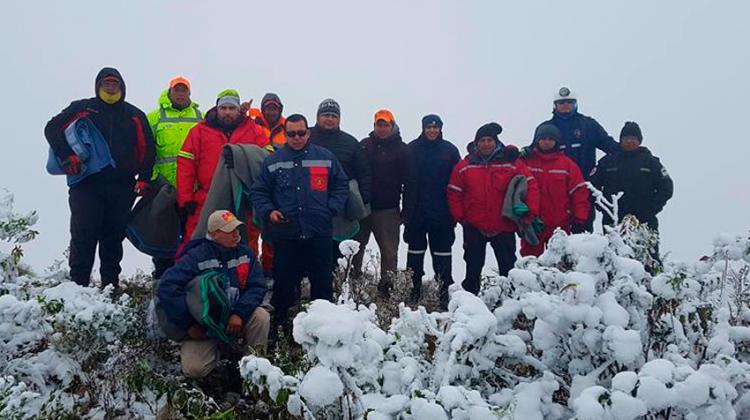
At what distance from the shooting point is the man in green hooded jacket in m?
7.03

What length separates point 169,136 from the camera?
23.1ft

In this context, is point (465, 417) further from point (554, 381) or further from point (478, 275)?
point (478, 275)

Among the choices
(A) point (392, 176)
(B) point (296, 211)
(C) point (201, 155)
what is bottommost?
(B) point (296, 211)

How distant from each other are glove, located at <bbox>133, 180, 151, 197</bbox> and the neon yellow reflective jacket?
253 mm

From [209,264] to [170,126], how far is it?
253cm

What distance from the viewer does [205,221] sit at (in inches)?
241

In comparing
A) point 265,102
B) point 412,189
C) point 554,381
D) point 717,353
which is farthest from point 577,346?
point 265,102

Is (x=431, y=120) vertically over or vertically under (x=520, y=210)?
over

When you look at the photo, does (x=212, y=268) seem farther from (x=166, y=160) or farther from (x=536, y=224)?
(x=536, y=224)

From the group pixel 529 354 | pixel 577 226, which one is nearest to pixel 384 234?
pixel 577 226

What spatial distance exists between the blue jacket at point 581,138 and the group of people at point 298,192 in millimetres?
17

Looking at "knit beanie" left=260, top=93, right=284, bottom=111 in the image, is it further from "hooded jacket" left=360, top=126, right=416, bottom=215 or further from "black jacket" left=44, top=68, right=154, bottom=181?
"black jacket" left=44, top=68, right=154, bottom=181

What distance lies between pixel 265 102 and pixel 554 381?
18.9 feet

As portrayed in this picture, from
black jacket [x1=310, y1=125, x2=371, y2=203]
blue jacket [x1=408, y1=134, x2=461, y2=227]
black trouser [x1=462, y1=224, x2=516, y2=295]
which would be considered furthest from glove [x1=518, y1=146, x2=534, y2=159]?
black jacket [x1=310, y1=125, x2=371, y2=203]
